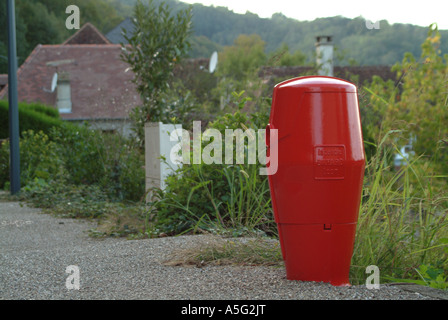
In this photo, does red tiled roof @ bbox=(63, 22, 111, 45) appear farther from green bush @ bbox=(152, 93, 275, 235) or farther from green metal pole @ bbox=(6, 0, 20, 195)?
green bush @ bbox=(152, 93, 275, 235)

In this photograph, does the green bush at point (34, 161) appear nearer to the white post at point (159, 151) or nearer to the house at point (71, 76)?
the white post at point (159, 151)

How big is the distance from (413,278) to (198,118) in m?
6.35

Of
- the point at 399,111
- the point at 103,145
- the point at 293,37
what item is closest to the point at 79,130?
the point at 103,145

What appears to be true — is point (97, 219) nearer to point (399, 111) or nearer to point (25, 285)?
point (25, 285)

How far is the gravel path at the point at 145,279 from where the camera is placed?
268 centimetres

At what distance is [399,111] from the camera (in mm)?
12148

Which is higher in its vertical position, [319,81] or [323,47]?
[323,47]

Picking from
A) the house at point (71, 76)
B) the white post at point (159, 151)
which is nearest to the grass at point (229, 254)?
the white post at point (159, 151)

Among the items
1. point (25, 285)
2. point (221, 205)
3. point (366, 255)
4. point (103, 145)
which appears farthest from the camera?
point (103, 145)

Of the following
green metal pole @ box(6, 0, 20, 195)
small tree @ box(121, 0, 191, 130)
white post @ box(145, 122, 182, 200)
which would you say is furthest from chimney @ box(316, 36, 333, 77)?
white post @ box(145, 122, 182, 200)

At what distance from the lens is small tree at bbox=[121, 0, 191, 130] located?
28.6ft

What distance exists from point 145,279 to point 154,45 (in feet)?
20.4

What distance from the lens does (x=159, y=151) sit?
241 inches

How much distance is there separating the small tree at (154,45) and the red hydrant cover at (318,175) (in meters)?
6.05
